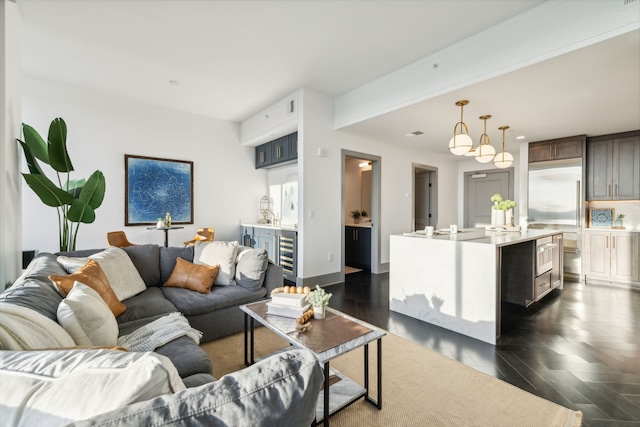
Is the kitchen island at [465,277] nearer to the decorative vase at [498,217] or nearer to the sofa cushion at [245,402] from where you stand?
the decorative vase at [498,217]

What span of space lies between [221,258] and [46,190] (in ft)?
5.26

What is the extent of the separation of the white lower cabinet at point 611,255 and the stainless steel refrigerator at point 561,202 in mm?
131

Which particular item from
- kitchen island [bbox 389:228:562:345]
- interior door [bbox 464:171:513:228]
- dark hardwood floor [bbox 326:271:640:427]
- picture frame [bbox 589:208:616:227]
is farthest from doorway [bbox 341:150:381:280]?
picture frame [bbox 589:208:616:227]

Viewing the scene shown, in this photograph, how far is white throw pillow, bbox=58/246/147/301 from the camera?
2.22 m

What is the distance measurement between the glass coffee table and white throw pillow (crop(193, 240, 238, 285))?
96cm

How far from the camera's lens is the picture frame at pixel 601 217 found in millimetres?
4938

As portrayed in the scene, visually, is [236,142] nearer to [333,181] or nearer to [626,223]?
[333,181]

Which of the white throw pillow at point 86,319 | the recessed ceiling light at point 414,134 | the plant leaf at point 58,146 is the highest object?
the recessed ceiling light at point 414,134

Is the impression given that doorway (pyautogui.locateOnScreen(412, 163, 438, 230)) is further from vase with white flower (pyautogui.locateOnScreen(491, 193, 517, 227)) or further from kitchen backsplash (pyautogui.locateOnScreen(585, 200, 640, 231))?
kitchen backsplash (pyautogui.locateOnScreen(585, 200, 640, 231))

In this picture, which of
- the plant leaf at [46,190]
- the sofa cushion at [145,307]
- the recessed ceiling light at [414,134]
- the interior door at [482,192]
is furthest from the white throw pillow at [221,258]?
the interior door at [482,192]

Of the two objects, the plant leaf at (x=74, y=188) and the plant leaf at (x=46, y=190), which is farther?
the plant leaf at (x=74, y=188)

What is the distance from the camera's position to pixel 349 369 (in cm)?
216

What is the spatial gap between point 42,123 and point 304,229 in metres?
4.07

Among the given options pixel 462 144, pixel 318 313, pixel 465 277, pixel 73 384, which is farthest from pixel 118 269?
pixel 462 144
